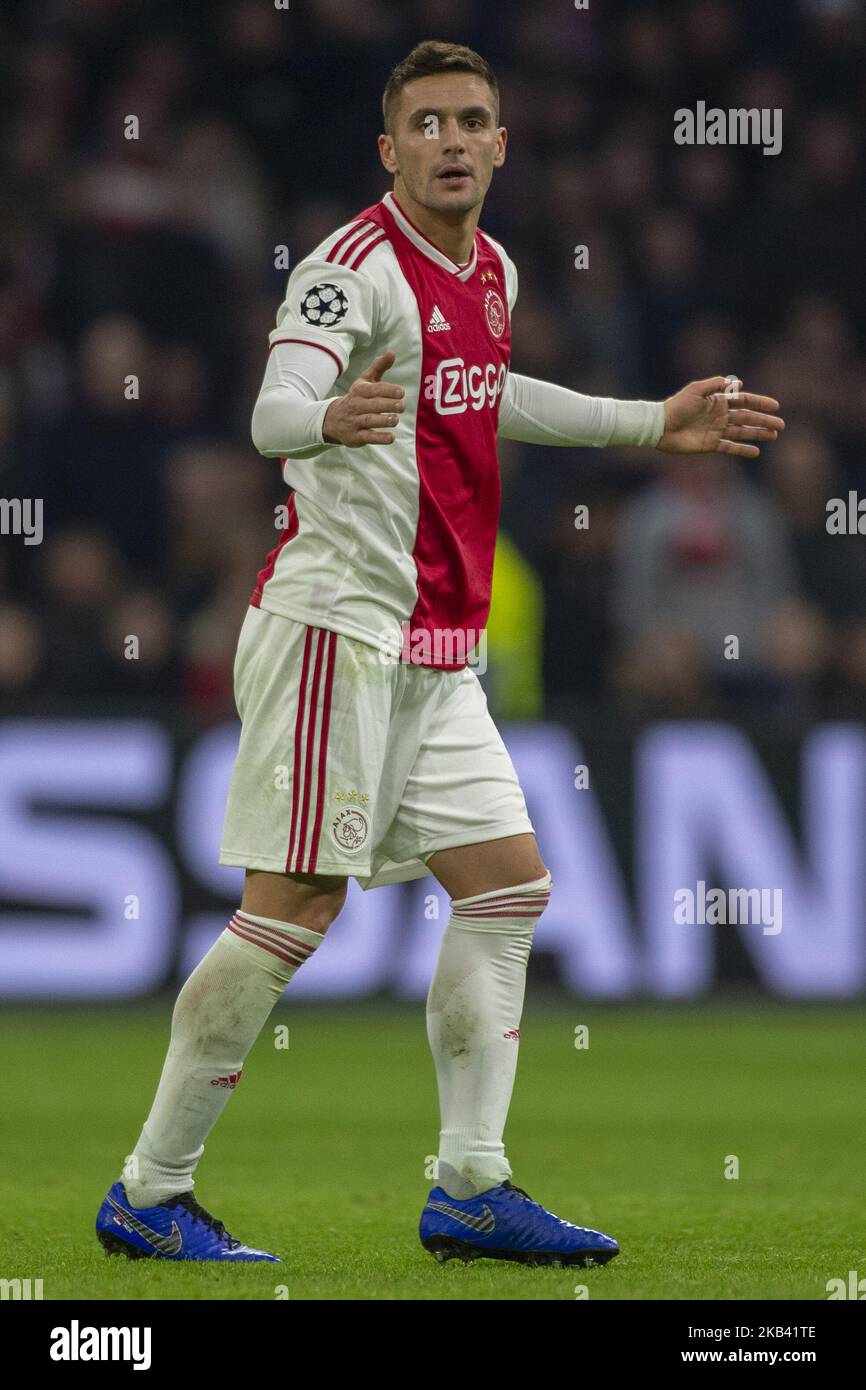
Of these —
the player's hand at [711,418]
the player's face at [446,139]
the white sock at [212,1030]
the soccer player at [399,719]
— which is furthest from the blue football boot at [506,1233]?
the player's face at [446,139]

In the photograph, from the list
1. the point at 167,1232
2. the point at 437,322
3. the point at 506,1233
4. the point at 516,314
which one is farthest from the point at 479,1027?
the point at 516,314

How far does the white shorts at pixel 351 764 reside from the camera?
419 cm

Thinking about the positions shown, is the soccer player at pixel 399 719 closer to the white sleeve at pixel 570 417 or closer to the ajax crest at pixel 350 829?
the ajax crest at pixel 350 829

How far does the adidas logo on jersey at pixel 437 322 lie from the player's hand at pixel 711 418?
2.09 feet

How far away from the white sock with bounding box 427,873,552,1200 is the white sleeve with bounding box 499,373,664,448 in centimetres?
100

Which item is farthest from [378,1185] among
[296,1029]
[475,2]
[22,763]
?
[475,2]

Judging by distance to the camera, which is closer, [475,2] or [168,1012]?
[168,1012]

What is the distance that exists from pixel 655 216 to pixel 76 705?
5.03m

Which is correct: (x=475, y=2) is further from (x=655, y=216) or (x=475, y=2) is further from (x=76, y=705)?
(x=76, y=705)

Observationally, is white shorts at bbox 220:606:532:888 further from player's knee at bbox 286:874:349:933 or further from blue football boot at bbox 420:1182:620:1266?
blue football boot at bbox 420:1182:620:1266

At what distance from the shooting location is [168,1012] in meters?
8.78
